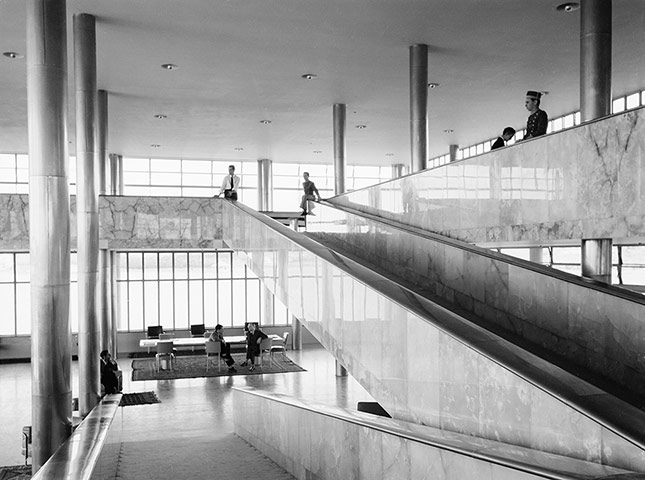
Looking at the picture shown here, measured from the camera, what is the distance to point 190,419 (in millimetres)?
16094

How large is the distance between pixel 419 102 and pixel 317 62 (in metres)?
2.66

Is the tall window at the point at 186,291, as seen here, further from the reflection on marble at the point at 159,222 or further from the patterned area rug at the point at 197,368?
the reflection on marble at the point at 159,222

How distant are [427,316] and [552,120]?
2065 cm

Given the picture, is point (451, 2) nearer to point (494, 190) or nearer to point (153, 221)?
point (494, 190)

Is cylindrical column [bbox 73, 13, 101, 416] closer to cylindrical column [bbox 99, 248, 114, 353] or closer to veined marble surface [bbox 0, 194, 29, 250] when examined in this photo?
cylindrical column [bbox 99, 248, 114, 353]

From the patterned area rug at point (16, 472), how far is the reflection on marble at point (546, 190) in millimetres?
8168

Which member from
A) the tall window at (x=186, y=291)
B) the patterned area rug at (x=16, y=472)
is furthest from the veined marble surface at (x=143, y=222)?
the tall window at (x=186, y=291)

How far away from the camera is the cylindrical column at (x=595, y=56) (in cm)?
1234

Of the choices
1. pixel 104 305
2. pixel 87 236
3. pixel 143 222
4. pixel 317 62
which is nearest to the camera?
pixel 87 236

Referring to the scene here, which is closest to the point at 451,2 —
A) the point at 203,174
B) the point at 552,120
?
the point at 552,120

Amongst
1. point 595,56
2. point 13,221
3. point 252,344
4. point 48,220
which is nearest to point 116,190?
point 252,344

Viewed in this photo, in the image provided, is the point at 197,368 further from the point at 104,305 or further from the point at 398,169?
the point at 398,169

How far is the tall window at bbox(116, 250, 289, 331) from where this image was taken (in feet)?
103

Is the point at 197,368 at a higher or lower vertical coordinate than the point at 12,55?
lower
